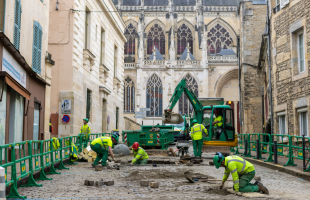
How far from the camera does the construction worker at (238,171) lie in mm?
6699

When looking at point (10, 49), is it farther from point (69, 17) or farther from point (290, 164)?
point (290, 164)

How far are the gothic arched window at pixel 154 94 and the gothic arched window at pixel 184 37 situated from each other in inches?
302

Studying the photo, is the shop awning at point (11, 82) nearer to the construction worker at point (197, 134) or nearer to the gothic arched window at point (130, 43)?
the construction worker at point (197, 134)

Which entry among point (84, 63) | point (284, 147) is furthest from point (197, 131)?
point (84, 63)

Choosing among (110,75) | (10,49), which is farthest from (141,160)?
(110,75)

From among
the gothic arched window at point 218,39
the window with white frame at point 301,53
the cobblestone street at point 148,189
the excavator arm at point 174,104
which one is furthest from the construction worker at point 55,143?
the gothic arched window at point 218,39

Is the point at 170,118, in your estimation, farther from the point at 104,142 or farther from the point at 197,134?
the point at 104,142

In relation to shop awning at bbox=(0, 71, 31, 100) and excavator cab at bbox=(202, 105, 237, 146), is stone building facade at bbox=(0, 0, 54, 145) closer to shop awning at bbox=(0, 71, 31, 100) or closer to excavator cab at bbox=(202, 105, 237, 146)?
shop awning at bbox=(0, 71, 31, 100)

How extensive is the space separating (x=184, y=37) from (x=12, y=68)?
42.5 meters

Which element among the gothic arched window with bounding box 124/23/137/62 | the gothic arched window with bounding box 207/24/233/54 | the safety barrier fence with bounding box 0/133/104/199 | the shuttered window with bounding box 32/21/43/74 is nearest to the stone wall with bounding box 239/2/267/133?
the shuttered window with bounding box 32/21/43/74

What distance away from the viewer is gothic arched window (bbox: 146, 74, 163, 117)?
153 feet

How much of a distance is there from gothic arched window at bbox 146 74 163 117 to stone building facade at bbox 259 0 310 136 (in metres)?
30.1

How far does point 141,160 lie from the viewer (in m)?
12.7

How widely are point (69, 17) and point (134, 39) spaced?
3539cm
